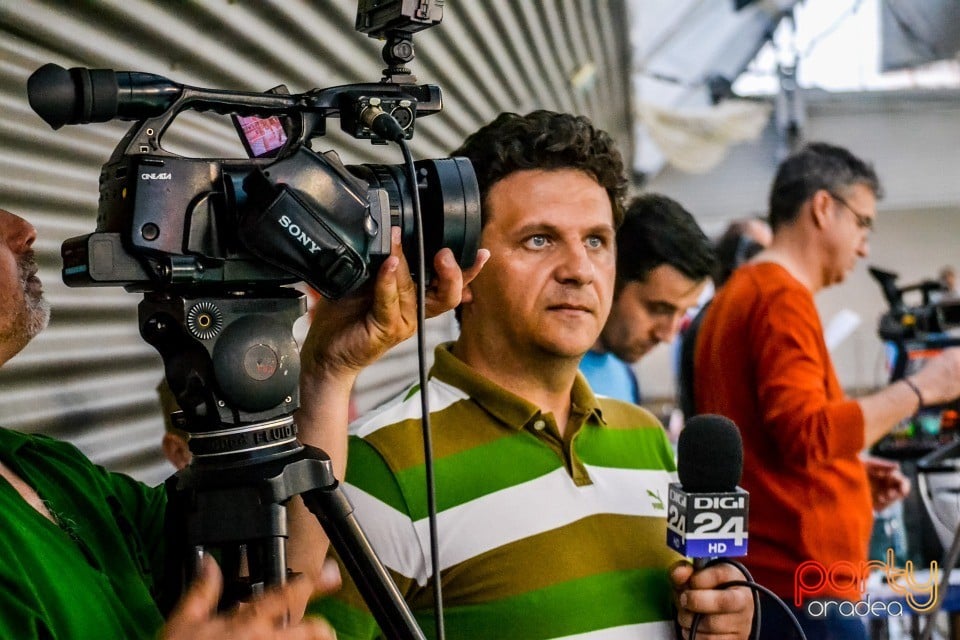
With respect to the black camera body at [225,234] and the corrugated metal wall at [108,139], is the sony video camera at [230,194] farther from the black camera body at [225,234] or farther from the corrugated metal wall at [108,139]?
the corrugated metal wall at [108,139]

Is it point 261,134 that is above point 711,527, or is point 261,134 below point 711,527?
above

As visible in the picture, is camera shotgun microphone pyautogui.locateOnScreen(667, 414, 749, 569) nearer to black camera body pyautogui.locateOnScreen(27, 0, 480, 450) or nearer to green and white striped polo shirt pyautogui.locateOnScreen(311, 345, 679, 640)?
green and white striped polo shirt pyautogui.locateOnScreen(311, 345, 679, 640)

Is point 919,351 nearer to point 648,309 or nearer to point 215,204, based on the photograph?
point 648,309

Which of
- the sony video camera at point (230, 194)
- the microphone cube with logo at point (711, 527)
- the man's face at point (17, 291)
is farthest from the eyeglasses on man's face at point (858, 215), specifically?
the man's face at point (17, 291)

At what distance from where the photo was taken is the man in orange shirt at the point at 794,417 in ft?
9.66

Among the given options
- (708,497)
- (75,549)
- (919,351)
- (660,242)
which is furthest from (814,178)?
(75,549)

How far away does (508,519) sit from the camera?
178 centimetres

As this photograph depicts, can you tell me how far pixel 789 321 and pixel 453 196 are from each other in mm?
1933

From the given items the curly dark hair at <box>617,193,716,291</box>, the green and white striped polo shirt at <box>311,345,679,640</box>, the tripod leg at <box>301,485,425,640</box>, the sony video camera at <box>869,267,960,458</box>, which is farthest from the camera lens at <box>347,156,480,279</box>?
the sony video camera at <box>869,267,960,458</box>

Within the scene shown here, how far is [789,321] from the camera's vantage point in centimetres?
308

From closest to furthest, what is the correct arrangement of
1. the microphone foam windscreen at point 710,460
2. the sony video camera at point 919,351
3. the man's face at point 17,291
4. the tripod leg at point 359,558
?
the tripod leg at point 359,558 → the man's face at point 17,291 → the microphone foam windscreen at point 710,460 → the sony video camera at point 919,351

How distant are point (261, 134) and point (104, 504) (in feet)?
2.08

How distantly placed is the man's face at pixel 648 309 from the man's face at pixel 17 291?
2.35 m

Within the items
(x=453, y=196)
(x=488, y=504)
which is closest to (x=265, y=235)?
(x=453, y=196)
